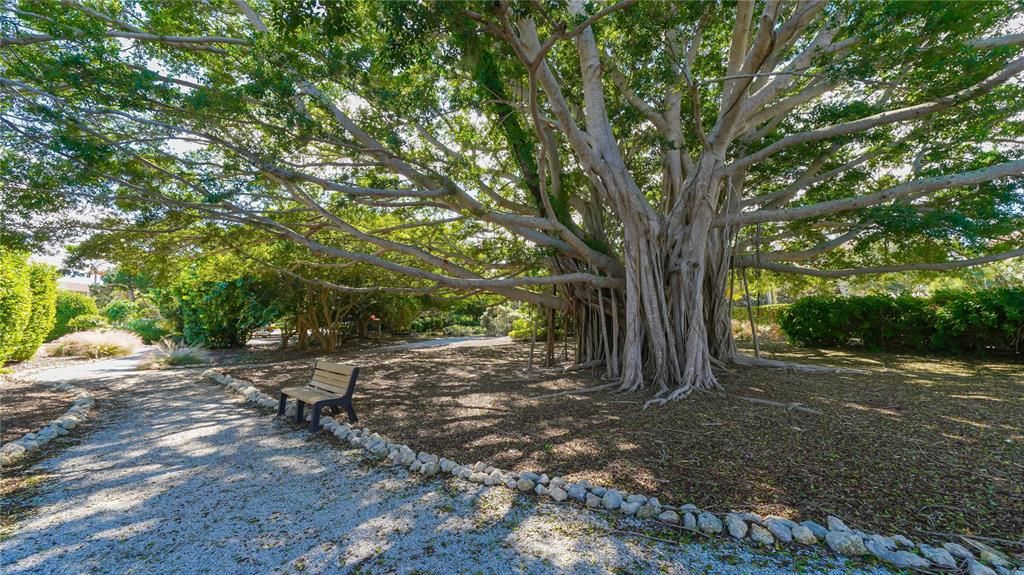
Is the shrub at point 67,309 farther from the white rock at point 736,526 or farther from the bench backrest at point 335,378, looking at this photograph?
the white rock at point 736,526

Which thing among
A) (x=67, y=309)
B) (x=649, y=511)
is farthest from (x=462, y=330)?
(x=649, y=511)

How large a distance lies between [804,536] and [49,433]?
5.31 m

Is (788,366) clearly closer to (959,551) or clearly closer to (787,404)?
(787,404)

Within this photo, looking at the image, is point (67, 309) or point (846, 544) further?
point (67, 309)

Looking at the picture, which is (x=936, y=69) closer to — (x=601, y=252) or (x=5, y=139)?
(x=601, y=252)

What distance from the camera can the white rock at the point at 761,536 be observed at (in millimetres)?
1763

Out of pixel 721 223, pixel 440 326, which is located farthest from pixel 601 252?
pixel 440 326

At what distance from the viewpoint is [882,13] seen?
372 cm

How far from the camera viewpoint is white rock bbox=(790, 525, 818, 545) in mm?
1748

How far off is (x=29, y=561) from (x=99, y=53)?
4.32m

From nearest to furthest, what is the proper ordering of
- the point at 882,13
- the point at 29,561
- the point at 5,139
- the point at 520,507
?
the point at 29,561 → the point at 520,507 → the point at 882,13 → the point at 5,139

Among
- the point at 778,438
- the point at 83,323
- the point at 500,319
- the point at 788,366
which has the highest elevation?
the point at 83,323

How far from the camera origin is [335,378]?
390 cm

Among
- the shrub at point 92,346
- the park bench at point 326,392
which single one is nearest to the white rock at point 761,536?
the park bench at point 326,392
